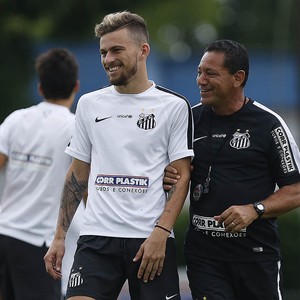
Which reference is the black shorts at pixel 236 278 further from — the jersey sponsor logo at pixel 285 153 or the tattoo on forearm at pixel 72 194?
the tattoo on forearm at pixel 72 194

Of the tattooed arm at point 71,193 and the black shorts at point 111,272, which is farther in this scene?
the tattooed arm at point 71,193

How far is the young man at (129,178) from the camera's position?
6461 mm

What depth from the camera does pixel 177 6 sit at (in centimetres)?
4038

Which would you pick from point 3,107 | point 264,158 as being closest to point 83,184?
point 264,158

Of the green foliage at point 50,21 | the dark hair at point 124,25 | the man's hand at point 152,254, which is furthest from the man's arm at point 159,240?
the green foliage at point 50,21

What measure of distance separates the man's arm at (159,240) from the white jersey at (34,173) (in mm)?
1795

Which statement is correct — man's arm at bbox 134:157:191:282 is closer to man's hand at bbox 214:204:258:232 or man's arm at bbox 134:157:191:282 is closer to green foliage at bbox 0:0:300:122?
man's hand at bbox 214:204:258:232

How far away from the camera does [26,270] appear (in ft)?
26.8

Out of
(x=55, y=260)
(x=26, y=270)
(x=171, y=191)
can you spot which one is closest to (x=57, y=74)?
(x=26, y=270)

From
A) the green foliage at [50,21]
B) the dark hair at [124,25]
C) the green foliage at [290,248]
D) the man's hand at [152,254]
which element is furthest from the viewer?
the green foliage at [50,21]

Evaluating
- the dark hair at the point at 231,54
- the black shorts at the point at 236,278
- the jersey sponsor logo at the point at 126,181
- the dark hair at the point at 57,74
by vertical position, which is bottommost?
the black shorts at the point at 236,278

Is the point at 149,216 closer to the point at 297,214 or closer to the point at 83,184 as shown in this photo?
the point at 83,184

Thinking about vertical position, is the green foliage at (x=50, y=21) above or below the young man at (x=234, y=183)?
below

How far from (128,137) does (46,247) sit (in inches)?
77.2
